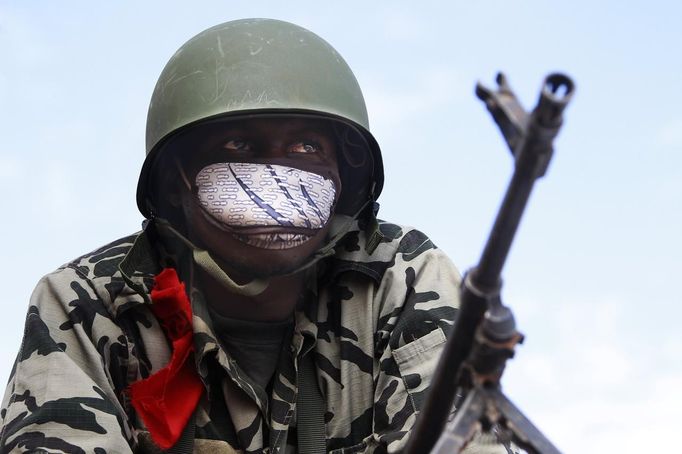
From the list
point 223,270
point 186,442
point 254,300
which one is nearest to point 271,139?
point 223,270

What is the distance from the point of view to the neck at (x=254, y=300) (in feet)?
19.1

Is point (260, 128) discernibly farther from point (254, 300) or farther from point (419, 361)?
point (419, 361)

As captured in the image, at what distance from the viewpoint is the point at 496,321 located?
10.3 ft

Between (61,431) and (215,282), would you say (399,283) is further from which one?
(61,431)

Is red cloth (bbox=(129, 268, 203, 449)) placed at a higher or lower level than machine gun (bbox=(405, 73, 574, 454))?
lower

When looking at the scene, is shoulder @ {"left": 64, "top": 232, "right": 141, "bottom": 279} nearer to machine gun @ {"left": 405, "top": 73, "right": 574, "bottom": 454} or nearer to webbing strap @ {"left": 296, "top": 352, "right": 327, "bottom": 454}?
webbing strap @ {"left": 296, "top": 352, "right": 327, "bottom": 454}

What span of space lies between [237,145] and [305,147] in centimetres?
30

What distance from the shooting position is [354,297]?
5898mm

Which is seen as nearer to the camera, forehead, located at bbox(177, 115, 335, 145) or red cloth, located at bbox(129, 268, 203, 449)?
red cloth, located at bbox(129, 268, 203, 449)

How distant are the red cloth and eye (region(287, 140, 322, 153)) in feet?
2.46

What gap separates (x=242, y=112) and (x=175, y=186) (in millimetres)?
535

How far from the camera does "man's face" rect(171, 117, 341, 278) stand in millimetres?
5535

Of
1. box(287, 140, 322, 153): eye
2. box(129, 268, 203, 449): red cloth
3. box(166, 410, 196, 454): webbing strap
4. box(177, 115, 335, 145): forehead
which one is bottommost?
box(166, 410, 196, 454): webbing strap

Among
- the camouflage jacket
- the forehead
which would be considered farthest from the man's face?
the camouflage jacket
